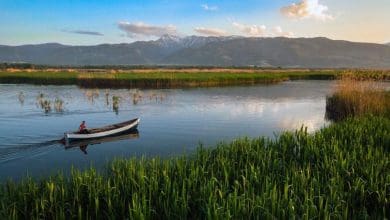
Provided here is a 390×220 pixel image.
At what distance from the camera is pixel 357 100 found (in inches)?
1107

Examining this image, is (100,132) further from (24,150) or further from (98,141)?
(24,150)

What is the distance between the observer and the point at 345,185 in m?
10.5

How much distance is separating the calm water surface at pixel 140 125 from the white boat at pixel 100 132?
0.65m

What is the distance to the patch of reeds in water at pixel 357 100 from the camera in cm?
2584

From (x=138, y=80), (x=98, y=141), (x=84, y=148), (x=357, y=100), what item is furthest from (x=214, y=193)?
(x=138, y=80)

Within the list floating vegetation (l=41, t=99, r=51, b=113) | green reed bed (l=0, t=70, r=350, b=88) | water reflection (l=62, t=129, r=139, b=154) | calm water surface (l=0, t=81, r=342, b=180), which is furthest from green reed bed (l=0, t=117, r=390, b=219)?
green reed bed (l=0, t=70, r=350, b=88)

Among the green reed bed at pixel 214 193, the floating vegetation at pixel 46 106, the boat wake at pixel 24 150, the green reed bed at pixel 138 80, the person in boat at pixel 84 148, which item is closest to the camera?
the green reed bed at pixel 214 193

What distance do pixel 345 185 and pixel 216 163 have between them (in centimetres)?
348

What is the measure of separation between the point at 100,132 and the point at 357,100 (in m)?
16.5

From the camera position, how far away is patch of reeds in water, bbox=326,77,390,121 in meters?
25.8

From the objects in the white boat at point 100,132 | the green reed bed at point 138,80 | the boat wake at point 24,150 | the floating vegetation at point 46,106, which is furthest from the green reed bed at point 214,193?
the green reed bed at point 138,80

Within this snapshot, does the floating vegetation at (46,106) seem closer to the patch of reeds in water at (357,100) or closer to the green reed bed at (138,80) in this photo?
the patch of reeds in water at (357,100)

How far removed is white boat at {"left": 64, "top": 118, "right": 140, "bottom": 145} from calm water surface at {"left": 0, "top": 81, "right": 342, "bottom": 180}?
2.15ft

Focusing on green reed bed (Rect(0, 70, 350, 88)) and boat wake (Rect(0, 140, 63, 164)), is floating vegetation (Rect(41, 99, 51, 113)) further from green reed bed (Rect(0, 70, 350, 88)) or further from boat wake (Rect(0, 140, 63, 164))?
green reed bed (Rect(0, 70, 350, 88))
